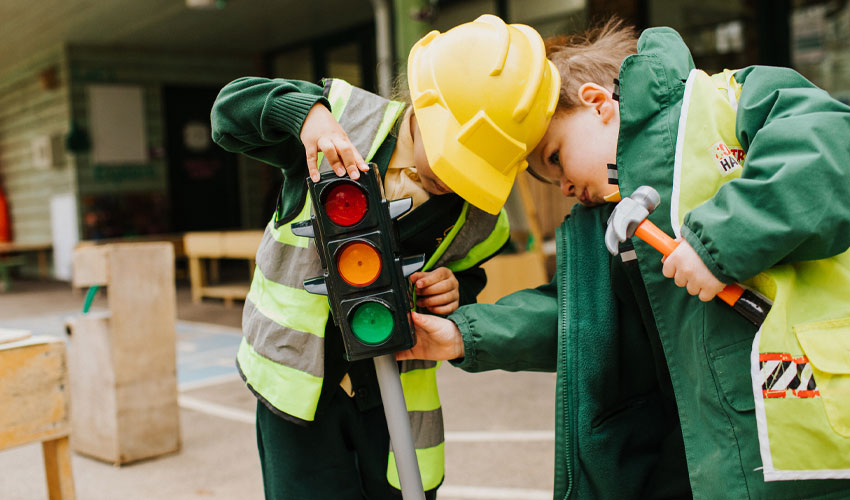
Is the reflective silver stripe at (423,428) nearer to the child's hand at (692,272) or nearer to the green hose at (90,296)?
the child's hand at (692,272)

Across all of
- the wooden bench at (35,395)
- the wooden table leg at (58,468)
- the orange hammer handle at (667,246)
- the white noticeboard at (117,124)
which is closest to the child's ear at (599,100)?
the orange hammer handle at (667,246)

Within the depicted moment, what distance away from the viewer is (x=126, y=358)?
3219 mm

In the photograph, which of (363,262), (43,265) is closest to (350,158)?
(363,262)

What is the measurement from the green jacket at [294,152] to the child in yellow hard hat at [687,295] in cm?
20

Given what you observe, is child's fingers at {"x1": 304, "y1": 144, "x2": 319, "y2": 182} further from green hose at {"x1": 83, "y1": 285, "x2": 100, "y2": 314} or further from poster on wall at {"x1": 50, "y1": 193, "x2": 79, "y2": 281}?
poster on wall at {"x1": 50, "y1": 193, "x2": 79, "y2": 281}

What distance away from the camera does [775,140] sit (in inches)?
40.0

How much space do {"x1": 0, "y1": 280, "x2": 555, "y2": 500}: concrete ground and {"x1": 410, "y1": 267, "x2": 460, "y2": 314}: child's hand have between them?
146cm

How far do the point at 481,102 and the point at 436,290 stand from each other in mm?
407

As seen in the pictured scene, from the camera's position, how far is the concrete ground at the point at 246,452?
285 cm

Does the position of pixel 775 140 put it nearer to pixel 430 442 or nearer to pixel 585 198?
pixel 585 198

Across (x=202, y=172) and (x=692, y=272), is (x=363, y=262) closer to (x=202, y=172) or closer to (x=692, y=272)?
(x=692, y=272)

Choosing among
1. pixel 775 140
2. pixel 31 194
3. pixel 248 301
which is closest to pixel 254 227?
pixel 31 194

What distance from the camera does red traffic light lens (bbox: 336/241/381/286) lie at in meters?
1.11

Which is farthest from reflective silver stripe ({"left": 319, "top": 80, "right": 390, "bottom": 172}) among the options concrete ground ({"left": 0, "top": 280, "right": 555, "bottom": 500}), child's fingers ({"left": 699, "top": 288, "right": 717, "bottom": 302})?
concrete ground ({"left": 0, "top": 280, "right": 555, "bottom": 500})
